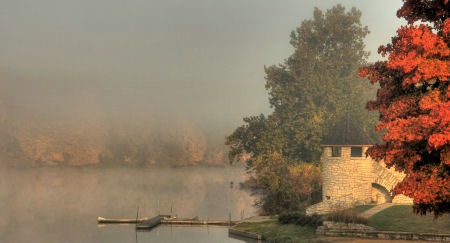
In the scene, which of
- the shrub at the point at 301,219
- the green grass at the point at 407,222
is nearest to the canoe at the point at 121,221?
the shrub at the point at 301,219

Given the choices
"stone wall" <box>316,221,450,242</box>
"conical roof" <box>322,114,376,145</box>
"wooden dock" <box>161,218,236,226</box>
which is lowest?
"wooden dock" <box>161,218,236,226</box>

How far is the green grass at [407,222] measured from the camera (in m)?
37.7

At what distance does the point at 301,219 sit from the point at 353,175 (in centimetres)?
697

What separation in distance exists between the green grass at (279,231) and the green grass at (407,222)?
176 inches

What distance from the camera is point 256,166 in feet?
213

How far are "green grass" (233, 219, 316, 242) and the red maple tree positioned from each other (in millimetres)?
19002

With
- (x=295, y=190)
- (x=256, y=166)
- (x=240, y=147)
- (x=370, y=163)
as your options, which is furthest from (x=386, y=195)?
(x=240, y=147)

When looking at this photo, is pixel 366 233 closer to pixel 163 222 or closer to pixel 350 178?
pixel 350 178

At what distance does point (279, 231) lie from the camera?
45344 millimetres

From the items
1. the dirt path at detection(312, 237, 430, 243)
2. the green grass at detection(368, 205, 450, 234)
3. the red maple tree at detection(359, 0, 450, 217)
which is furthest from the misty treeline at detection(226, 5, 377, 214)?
the red maple tree at detection(359, 0, 450, 217)

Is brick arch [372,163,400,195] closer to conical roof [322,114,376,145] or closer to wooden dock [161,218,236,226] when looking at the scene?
conical roof [322,114,376,145]

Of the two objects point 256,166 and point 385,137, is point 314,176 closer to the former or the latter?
point 256,166

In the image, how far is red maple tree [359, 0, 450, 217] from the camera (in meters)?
20.1

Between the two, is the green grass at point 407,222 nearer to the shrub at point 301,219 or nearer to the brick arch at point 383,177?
the shrub at point 301,219
